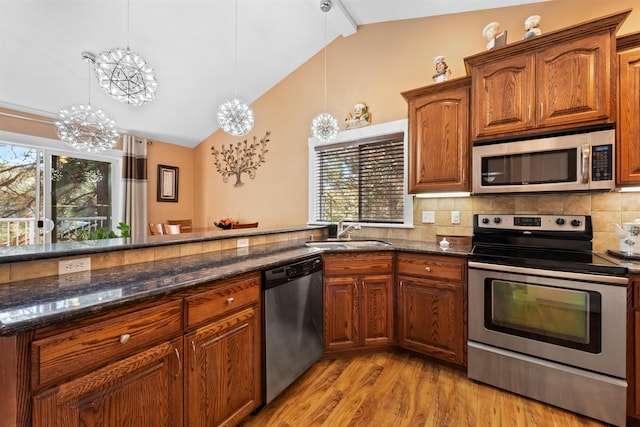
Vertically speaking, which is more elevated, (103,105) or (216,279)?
(103,105)

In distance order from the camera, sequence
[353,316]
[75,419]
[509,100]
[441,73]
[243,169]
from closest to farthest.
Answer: [75,419], [509,100], [353,316], [441,73], [243,169]

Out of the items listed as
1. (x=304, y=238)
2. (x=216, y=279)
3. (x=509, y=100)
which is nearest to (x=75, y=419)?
(x=216, y=279)

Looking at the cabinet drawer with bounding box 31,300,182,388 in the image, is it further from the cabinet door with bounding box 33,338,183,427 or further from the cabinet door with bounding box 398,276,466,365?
the cabinet door with bounding box 398,276,466,365

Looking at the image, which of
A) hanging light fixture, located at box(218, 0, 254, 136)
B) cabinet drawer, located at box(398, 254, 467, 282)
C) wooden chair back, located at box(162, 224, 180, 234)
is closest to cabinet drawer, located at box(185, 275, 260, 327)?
cabinet drawer, located at box(398, 254, 467, 282)

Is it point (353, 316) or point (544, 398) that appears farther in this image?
point (353, 316)

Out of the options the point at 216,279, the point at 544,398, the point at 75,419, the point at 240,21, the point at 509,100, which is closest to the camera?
the point at 75,419

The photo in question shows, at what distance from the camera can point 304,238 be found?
9.46ft

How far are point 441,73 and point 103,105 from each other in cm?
410

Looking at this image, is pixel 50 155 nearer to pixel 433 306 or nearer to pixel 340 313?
pixel 340 313

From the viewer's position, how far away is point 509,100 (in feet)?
6.68

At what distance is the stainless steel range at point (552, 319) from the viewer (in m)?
1.57

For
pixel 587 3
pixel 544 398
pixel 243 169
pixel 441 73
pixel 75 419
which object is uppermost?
pixel 587 3

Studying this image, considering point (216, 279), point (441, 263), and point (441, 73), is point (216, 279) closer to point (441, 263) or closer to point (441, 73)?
point (441, 263)

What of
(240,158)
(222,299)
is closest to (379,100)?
(240,158)
